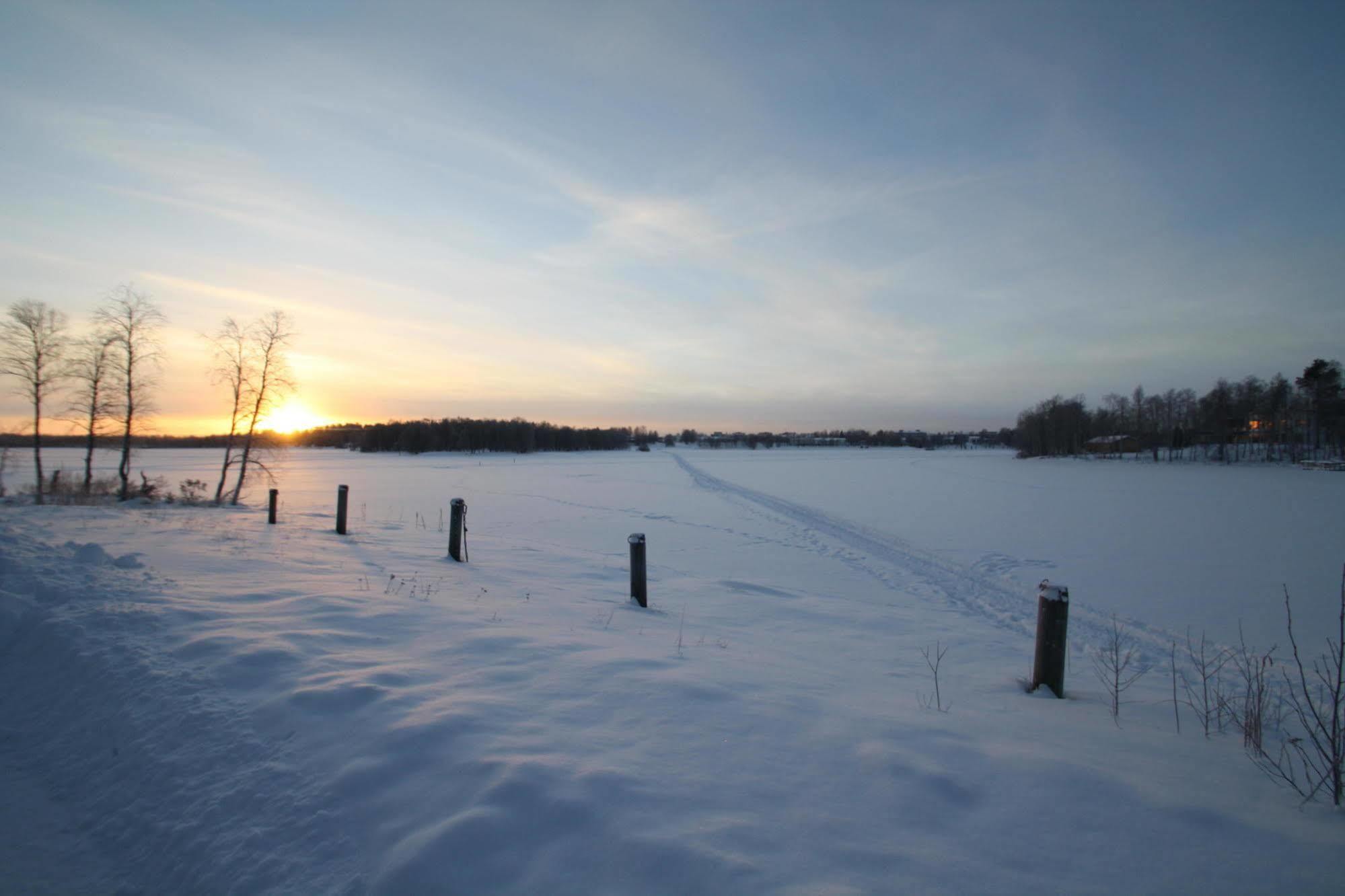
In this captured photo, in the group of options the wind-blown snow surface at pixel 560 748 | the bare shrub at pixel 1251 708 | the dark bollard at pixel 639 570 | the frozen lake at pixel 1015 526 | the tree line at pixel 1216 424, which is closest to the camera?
the wind-blown snow surface at pixel 560 748

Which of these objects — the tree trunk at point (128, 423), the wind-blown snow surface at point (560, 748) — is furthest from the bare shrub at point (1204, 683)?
the tree trunk at point (128, 423)

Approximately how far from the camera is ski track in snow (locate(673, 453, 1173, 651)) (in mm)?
8156

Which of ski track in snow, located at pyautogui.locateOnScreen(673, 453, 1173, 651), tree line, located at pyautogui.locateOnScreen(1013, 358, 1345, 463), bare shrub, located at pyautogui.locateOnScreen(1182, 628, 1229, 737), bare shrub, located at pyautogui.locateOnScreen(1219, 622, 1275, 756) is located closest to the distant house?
tree line, located at pyautogui.locateOnScreen(1013, 358, 1345, 463)

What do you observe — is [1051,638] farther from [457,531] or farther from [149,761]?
[457,531]

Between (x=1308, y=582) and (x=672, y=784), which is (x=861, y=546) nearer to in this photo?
(x=1308, y=582)

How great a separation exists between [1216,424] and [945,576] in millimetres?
96787

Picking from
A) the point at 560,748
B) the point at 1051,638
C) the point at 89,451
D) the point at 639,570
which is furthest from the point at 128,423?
the point at 1051,638

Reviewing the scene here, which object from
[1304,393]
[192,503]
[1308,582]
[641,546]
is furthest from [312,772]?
[1304,393]

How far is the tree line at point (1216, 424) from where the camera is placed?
213ft

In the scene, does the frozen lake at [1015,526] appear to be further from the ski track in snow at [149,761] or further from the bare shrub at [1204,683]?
the ski track in snow at [149,761]

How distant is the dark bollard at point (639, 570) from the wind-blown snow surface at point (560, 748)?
21 cm

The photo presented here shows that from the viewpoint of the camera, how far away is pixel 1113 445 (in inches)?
4168

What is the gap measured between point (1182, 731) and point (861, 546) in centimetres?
1098

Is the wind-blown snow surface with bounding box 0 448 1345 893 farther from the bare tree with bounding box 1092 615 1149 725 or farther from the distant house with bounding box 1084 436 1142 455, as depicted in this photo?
the distant house with bounding box 1084 436 1142 455
